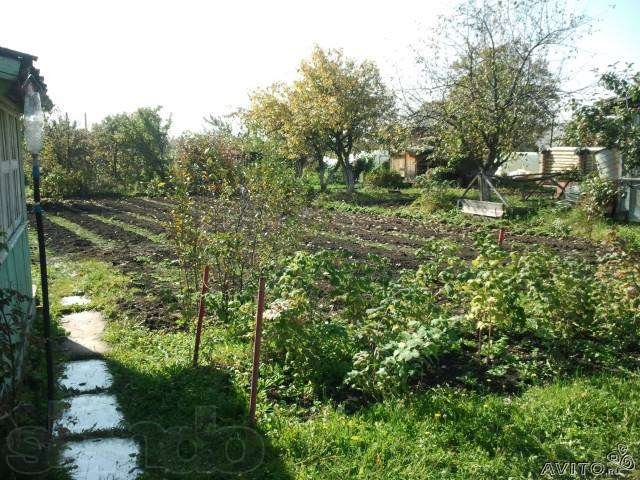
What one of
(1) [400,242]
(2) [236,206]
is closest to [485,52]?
(1) [400,242]

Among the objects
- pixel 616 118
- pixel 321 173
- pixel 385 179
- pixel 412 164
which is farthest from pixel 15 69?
pixel 412 164

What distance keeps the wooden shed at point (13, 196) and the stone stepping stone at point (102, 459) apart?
2.23 ft

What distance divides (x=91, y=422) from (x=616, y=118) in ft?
41.6

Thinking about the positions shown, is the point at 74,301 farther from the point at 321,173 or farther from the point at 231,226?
the point at 321,173

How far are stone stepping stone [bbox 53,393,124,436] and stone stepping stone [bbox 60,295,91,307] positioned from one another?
3.32 meters

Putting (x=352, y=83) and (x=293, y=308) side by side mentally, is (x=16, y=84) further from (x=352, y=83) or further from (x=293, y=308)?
(x=352, y=83)

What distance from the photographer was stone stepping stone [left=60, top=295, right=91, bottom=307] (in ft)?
25.8

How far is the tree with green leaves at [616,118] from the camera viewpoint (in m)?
12.4

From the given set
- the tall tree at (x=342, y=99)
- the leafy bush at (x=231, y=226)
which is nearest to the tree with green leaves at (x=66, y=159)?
the tall tree at (x=342, y=99)

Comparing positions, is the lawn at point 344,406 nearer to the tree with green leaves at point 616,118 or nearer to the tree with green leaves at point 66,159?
the tree with green leaves at point 616,118

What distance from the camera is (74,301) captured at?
8.06 m

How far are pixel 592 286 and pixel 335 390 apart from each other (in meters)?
2.64

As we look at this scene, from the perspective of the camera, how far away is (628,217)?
14078mm

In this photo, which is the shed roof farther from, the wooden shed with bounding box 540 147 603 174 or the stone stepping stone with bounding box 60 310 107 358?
the wooden shed with bounding box 540 147 603 174
